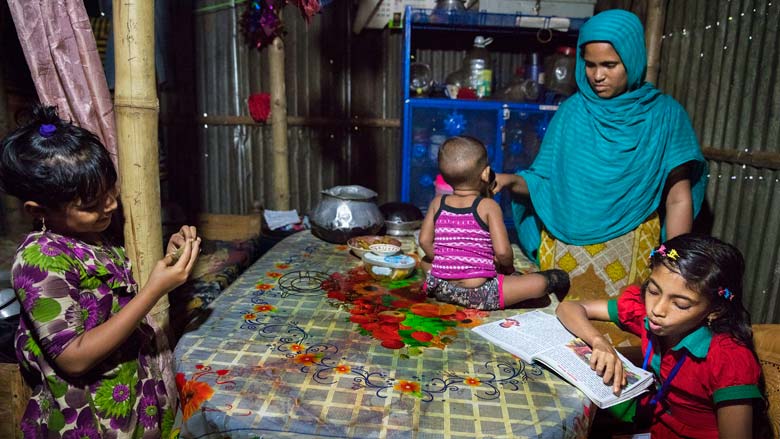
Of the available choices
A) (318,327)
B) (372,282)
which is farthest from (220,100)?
(318,327)

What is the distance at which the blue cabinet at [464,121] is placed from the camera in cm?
446

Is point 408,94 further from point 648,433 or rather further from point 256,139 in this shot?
point 648,433

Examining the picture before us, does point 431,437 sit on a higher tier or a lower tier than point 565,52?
lower

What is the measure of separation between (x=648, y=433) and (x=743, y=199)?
1.84 m

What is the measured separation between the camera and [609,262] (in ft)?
8.79

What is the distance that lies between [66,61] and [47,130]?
17.4 inches

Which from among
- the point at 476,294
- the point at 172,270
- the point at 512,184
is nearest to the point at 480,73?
the point at 512,184

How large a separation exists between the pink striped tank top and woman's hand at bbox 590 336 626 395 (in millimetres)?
707

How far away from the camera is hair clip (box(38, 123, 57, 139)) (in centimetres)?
141

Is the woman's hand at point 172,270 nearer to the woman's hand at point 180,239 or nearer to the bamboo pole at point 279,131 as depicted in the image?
the woman's hand at point 180,239

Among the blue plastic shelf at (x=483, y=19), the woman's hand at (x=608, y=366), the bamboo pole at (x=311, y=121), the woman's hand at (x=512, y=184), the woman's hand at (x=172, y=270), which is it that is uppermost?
the blue plastic shelf at (x=483, y=19)

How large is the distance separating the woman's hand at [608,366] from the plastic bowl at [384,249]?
133 centimetres

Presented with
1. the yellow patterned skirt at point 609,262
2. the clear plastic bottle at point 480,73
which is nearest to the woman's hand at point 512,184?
the yellow patterned skirt at point 609,262

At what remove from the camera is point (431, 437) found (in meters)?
1.30
